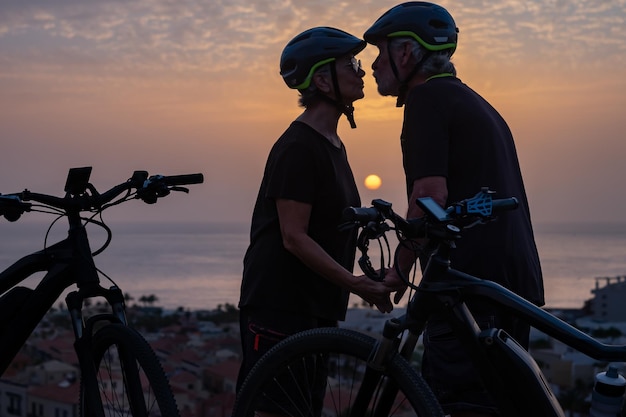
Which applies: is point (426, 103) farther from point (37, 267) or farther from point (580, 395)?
point (580, 395)

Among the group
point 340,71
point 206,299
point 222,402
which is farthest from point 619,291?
point 340,71

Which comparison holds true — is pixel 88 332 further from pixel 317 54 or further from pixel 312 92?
pixel 317 54

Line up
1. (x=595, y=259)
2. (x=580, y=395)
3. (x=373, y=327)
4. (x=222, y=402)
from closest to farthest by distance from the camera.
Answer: (x=222, y=402) → (x=580, y=395) → (x=373, y=327) → (x=595, y=259)

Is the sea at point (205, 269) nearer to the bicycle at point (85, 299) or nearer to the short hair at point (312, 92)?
the bicycle at point (85, 299)

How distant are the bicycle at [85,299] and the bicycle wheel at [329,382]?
0.33 m

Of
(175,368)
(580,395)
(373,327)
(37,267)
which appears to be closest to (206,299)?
(373,327)

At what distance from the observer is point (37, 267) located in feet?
12.1

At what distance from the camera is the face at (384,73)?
11.1 ft

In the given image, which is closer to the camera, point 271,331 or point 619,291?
point 271,331

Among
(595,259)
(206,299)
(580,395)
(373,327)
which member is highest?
(595,259)

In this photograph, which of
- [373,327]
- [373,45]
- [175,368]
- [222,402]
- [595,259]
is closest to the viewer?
[373,45]

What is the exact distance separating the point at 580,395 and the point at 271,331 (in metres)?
45.3

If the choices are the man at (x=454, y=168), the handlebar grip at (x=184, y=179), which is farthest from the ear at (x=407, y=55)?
the handlebar grip at (x=184, y=179)

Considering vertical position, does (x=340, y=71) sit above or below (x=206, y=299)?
below
